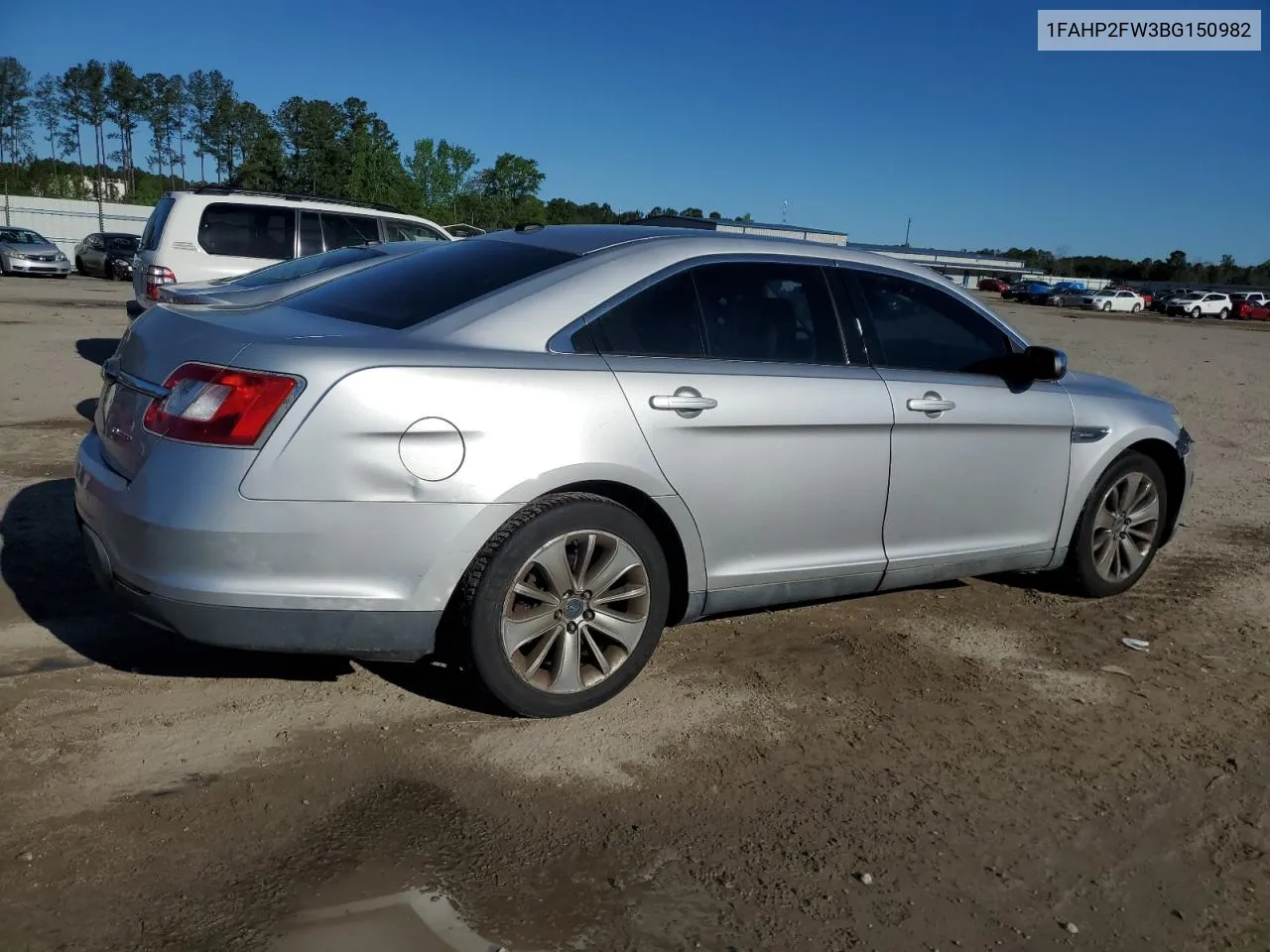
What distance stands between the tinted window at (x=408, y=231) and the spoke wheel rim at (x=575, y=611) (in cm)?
958

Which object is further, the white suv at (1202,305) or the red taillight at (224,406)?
the white suv at (1202,305)

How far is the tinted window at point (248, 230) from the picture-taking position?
36.4ft

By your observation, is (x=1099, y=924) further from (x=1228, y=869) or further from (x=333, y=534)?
(x=333, y=534)

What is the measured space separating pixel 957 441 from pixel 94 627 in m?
3.54

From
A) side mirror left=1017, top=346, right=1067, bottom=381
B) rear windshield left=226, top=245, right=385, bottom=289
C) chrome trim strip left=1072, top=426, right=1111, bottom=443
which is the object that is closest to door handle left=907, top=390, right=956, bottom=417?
side mirror left=1017, top=346, right=1067, bottom=381

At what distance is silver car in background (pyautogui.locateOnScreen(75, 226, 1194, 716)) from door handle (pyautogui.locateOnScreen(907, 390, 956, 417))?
0.06 feet

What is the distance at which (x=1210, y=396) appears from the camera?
561 inches

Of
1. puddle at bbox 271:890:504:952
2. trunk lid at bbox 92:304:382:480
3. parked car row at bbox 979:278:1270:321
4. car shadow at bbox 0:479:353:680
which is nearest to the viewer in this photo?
puddle at bbox 271:890:504:952

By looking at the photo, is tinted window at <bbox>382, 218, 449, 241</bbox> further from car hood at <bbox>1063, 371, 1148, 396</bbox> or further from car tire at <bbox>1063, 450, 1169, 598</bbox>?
car tire at <bbox>1063, 450, 1169, 598</bbox>

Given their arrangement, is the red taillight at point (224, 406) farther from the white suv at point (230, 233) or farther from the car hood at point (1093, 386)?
the white suv at point (230, 233)

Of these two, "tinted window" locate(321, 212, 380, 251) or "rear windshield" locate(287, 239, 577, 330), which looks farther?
"tinted window" locate(321, 212, 380, 251)

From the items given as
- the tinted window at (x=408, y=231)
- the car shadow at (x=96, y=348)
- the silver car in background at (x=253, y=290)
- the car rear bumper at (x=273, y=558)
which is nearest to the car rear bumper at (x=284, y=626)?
the car rear bumper at (x=273, y=558)

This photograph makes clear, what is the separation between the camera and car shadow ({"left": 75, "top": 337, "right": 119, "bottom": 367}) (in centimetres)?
1204

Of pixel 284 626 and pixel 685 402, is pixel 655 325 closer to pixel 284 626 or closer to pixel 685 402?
pixel 685 402
